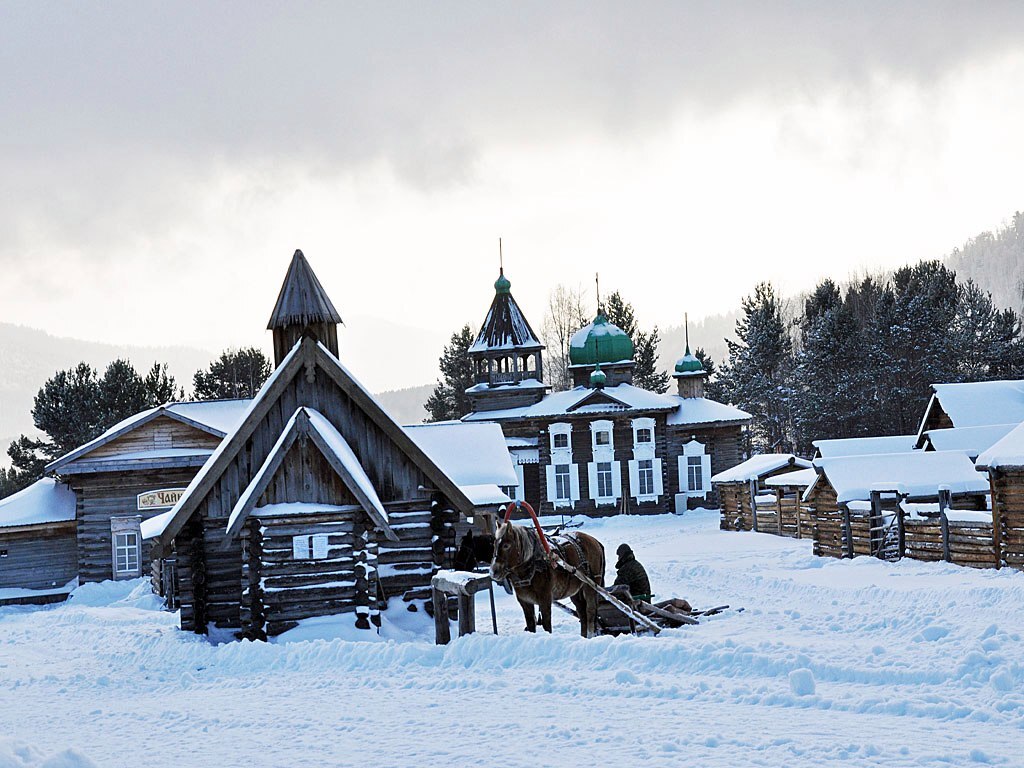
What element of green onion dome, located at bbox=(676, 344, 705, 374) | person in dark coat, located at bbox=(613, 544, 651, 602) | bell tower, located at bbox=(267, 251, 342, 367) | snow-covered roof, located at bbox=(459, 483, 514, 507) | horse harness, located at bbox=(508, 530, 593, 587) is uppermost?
green onion dome, located at bbox=(676, 344, 705, 374)

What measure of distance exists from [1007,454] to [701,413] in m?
31.4

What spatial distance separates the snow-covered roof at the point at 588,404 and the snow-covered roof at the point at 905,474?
2342cm

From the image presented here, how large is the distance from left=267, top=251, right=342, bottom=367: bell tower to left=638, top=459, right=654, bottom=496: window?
113ft

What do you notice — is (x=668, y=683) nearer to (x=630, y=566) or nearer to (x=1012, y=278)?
(x=630, y=566)

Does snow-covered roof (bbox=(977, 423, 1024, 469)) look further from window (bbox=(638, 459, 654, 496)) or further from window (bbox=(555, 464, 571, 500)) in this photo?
window (bbox=(555, 464, 571, 500))

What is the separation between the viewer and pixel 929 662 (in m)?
11.3

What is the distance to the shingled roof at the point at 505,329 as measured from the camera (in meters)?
54.9

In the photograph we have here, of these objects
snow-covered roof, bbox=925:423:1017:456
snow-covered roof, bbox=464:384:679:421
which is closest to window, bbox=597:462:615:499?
snow-covered roof, bbox=464:384:679:421

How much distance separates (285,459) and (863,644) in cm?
923

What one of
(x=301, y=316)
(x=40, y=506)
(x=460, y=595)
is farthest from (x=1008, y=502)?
(x=40, y=506)

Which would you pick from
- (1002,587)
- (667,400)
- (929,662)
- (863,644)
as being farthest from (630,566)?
(667,400)

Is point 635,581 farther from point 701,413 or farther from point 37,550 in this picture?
point 701,413

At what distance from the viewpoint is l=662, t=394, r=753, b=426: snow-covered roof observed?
5184 centimetres

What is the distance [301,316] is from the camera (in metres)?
18.6
